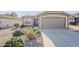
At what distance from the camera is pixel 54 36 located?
393 centimetres

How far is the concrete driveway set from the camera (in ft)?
12.7

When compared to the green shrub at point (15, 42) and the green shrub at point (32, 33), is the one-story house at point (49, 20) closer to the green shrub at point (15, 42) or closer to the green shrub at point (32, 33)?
the green shrub at point (32, 33)

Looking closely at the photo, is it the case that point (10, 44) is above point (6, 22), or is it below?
below

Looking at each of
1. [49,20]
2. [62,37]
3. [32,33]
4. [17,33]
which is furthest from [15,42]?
[62,37]

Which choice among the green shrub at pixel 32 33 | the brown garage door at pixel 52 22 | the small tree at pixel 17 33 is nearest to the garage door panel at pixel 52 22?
the brown garage door at pixel 52 22

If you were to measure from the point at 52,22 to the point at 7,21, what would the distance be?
0.83 meters

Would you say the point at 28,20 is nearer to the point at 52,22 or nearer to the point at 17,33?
the point at 17,33

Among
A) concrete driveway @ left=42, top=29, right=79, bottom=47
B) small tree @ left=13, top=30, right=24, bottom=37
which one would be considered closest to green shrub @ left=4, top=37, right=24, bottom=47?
small tree @ left=13, top=30, right=24, bottom=37

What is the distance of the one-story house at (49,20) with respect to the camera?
393 cm

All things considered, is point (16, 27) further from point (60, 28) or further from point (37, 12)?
point (60, 28)

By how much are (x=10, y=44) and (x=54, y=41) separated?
799 mm

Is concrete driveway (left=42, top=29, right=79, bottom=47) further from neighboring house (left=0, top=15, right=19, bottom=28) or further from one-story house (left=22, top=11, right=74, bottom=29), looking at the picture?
neighboring house (left=0, top=15, right=19, bottom=28)

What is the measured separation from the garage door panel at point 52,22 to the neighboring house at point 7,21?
0.50m
